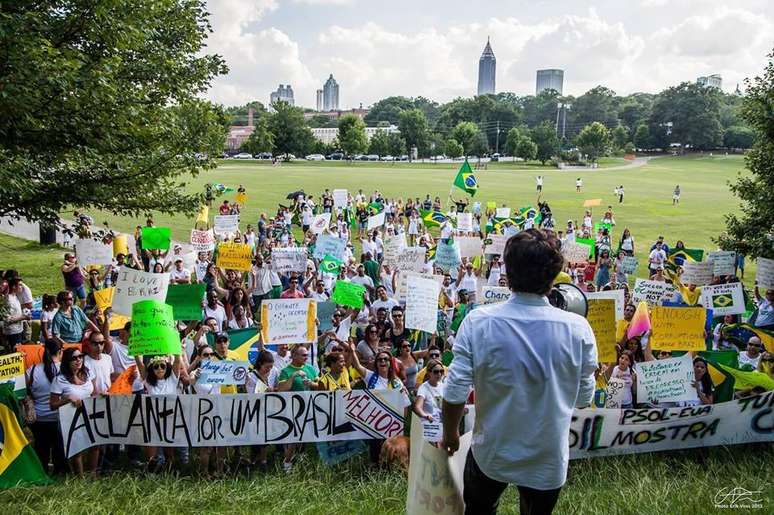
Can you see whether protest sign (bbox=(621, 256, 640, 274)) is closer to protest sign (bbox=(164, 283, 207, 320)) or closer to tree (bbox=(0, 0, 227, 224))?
tree (bbox=(0, 0, 227, 224))

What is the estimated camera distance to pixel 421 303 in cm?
989

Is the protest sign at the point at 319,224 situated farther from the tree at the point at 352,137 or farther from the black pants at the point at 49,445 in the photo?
the tree at the point at 352,137

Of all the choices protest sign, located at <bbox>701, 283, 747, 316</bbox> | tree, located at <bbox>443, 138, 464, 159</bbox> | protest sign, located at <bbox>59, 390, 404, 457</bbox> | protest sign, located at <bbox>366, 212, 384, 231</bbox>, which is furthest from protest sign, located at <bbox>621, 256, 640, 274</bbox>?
tree, located at <bbox>443, 138, 464, 159</bbox>

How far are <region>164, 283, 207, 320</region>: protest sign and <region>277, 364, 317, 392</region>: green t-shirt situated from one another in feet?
9.20

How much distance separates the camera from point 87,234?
12.7 meters

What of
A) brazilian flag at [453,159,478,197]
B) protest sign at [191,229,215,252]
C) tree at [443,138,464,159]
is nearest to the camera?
protest sign at [191,229,215,252]

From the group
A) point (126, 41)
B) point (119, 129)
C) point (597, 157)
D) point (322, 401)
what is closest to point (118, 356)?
point (322, 401)

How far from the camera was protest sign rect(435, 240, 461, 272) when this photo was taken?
A: 1482 cm

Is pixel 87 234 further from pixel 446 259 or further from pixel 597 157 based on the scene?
pixel 597 157

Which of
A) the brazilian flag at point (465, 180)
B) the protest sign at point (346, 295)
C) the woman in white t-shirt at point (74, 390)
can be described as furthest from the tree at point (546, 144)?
the woman in white t-shirt at point (74, 390)

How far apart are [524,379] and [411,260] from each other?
1096 cm

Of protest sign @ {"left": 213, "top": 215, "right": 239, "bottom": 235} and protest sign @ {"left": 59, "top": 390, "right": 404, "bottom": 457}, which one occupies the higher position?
protest sign @ {"left": 213, "top": 215, "right": 239, "bottom": 235}

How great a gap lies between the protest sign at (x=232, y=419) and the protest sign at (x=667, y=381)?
9.63 ft

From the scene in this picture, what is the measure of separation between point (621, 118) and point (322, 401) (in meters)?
152
